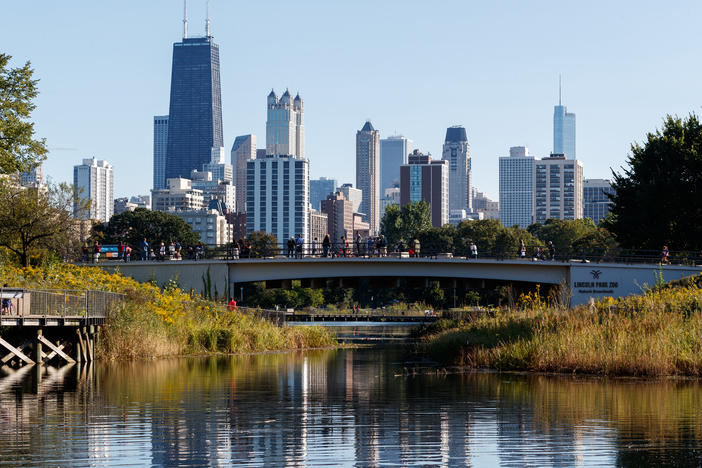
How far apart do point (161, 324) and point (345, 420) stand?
76.5 ft

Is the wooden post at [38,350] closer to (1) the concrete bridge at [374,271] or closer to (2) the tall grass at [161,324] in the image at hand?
(2) the tall grass at [161,324]

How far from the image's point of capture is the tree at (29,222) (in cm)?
5834

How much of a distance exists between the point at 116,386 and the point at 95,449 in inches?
461

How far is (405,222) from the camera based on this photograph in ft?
574

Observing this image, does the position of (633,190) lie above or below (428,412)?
above

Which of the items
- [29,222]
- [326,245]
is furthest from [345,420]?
[326,245]

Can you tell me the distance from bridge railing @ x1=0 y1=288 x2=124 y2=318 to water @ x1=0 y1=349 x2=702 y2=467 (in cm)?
454

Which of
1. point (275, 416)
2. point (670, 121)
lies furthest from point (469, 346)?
point (670, 121)

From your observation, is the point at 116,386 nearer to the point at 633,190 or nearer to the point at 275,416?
the point at 275,416

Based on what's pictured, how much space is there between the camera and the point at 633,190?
3204 inches

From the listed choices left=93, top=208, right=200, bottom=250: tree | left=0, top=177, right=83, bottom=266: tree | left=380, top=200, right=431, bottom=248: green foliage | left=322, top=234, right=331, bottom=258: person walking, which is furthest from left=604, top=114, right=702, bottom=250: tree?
left=380, top=200, right=431, bottom=248: green foliage

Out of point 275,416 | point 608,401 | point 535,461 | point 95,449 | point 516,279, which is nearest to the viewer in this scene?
point 535,461

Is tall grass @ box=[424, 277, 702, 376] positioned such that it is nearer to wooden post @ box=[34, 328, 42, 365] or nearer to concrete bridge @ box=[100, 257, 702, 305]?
wooden post @ box=[34, 328, 42, 365]

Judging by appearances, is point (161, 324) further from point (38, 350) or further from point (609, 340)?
point (609, 340)
